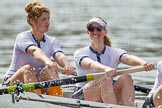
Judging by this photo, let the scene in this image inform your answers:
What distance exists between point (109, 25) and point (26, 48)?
49.6ft

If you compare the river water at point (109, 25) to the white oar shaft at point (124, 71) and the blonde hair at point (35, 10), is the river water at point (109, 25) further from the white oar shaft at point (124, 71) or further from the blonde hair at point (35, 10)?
the white oar shaft at point (124, 71)

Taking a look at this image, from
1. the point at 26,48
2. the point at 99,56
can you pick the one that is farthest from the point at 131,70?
the point at 26,48

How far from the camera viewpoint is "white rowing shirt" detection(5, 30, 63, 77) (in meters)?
11.4

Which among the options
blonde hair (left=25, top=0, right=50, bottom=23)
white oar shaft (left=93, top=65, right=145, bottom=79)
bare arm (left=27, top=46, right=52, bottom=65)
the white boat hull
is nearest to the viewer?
the white boat hull

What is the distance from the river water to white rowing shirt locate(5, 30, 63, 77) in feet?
13.2

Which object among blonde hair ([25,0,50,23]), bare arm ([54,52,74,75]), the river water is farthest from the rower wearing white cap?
the river water

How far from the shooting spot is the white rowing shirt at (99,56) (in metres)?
10.9

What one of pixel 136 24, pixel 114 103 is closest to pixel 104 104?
pixel 114 103

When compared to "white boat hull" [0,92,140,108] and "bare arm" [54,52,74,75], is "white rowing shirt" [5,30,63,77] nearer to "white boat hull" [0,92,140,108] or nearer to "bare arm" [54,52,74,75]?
"bare arm" [54,52,74,75]

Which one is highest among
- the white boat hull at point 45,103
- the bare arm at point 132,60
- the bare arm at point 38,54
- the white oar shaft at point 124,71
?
the bare arm at point 38,54

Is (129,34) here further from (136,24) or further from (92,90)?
(92,90)

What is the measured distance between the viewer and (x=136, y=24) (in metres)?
27.3

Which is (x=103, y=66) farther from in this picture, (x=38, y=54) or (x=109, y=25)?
(x=109, y=25)

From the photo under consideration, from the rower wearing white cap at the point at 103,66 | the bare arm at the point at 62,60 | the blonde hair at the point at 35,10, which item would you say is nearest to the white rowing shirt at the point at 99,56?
the rower wearing white cap at the point at 103,66
